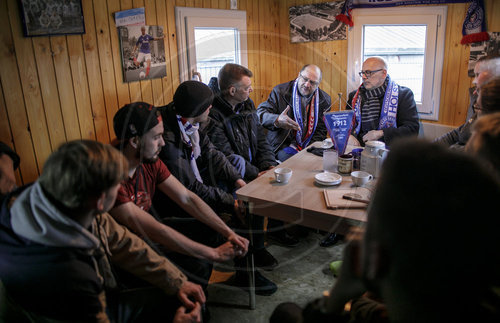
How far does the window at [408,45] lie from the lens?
334 centimetres

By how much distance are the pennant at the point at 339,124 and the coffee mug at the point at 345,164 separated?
172 mm

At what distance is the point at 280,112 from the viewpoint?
10.8ft

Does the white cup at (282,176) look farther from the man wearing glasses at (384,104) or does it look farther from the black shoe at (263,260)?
the man wearing glasses at (384,104)

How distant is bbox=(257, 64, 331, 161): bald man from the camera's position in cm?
317

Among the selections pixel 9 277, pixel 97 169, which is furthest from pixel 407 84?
pixel 9 277

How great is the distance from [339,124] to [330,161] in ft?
0.76

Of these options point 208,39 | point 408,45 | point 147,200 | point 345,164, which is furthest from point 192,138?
point 408,45

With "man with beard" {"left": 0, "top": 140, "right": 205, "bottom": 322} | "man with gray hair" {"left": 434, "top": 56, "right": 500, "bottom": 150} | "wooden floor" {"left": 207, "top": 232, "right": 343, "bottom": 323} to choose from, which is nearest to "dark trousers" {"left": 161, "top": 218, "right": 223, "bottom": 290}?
"wooden floor" {"left": 207, "top": 232, "right": 343, "bottom": 323}

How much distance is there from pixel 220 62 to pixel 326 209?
2261 mm

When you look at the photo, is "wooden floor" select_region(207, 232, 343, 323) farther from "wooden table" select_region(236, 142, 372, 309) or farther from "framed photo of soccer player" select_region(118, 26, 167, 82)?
"framed photo of soccer player" select_region(118, 26, 167, 82)

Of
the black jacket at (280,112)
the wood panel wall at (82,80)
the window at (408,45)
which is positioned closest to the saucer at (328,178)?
the black jacket at (280,112)

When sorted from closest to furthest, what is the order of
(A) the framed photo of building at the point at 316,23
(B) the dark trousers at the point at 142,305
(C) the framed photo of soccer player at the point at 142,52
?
(B) the dark trousers at the point at 142,305, (C) the framed photo of soccer player at the point at 142,52, (A) the framed photo of building at the point at 316,23

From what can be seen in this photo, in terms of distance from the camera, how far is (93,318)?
43.3 inches

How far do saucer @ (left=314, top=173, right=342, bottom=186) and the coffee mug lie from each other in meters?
0.09
